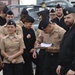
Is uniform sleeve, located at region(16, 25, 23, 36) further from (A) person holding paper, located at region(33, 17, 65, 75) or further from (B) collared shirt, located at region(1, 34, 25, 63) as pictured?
(A) person holding paper, located at region(33, 17, 65, 75)

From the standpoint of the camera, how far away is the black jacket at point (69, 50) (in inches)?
198

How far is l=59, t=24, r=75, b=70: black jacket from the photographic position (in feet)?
16.5

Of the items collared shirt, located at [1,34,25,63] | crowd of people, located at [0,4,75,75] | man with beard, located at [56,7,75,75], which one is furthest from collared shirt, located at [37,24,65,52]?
man with beard, located at [56,7,75,75]

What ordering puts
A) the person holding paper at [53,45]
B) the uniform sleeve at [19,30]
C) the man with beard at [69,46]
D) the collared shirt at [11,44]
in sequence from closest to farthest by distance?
the man with beard at [69,46] → the person holding paper at [53,45] → the collared shirt at [11,44] → the uniform sleeve at [19,30]

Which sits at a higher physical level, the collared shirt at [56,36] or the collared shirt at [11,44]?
the collared shirt at [56,36]

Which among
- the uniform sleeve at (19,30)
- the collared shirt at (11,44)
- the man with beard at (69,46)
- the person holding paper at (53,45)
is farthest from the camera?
the uniform sleeve at (19,30)

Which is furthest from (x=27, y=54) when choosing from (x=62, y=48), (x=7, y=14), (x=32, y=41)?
(x=62, y=48)

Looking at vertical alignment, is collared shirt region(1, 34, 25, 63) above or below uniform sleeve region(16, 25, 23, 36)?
below

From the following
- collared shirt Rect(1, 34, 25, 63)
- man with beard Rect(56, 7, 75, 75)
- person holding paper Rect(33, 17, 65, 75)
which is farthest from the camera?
collared shirt Rect(1, 34, 25, 63)

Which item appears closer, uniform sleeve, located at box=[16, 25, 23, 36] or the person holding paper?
the person holding paper

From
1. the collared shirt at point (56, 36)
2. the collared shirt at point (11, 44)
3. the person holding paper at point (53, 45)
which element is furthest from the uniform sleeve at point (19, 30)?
the collared shirt at point (56, 36)

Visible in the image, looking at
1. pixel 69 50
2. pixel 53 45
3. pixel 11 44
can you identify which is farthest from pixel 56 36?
pixel 69 50

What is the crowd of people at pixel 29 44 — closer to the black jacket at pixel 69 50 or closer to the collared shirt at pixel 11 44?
the collared shirt at pixel 11 44

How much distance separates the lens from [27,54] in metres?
7.41
